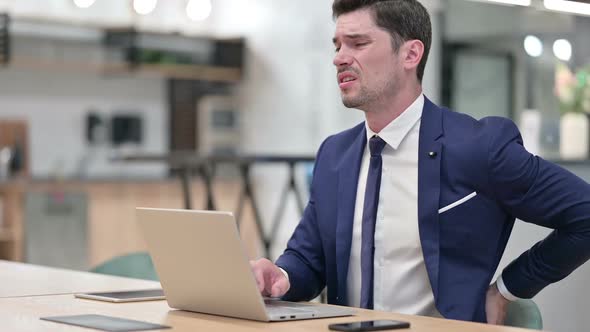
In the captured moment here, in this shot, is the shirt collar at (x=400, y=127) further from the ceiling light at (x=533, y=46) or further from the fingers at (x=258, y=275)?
the ceiling light at (x=533, y=46)

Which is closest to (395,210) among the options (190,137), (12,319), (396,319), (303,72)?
(396,319)

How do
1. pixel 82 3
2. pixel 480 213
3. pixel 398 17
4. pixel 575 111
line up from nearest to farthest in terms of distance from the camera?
1. pixel 480 213
2. pixel 398 17
3. pixel 575 111
4. pixel 82 3

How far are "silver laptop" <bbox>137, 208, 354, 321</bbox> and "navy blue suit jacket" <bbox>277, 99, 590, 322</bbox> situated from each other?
306 mm

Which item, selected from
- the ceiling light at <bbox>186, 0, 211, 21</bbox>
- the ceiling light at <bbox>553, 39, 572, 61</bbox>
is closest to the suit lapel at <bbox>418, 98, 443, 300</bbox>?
the ceiling light at <bbox>553, 39, 572, 61</bbox>

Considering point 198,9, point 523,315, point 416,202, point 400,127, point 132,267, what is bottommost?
point 132,267

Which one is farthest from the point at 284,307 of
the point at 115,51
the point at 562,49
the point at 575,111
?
the point at 115,51

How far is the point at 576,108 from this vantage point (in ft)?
19.6

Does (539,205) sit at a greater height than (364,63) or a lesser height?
lesser

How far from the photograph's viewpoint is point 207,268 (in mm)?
1870

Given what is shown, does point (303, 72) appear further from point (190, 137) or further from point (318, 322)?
point (318, 322)

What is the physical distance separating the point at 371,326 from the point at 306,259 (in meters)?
0.76

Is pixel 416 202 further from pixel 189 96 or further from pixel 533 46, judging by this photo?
pixel 189 96

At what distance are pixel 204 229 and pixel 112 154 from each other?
24.6 feet

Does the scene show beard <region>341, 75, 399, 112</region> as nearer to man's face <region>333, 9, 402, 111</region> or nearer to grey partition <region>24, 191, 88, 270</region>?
man's face <region>333, 9, 402, 111</region>
